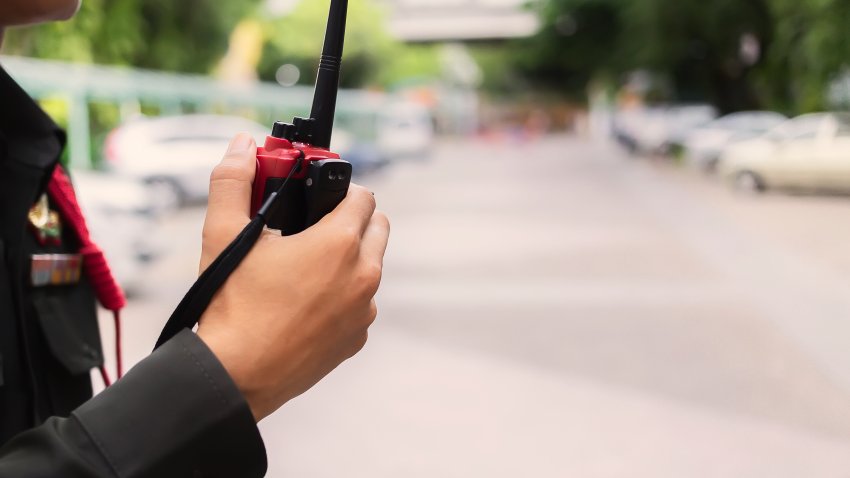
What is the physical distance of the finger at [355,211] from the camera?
0.72 m

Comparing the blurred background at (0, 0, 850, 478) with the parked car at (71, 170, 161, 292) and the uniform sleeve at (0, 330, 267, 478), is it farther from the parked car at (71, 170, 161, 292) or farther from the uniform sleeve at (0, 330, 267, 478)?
the uniform sleeve at (0, 330, 267, 478)

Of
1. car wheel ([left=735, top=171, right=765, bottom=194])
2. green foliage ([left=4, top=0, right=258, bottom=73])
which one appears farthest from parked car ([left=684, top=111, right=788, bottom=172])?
car wheel ([left=735, top=171, right=765, bottom=194])

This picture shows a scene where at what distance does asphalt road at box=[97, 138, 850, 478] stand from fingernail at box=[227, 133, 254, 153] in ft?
1.25

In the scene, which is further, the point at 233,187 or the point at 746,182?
the point at 746,182

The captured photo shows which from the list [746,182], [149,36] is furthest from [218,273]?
[149,36]

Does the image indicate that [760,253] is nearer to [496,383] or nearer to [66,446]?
[496,383]

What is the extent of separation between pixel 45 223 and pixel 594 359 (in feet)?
14.5

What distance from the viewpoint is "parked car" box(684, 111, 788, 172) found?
69.6 ft

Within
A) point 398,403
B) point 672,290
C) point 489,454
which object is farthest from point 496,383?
point 672,290

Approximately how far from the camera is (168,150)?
14023mm

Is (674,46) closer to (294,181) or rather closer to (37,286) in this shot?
(37,286)

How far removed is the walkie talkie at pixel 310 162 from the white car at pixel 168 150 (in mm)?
12067

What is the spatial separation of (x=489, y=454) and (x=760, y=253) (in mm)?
5702

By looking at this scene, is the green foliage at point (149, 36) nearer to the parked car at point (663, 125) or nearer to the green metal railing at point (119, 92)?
the green metal railing at point (119, 92)
